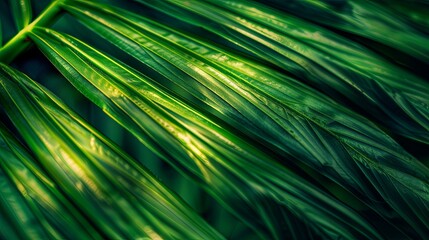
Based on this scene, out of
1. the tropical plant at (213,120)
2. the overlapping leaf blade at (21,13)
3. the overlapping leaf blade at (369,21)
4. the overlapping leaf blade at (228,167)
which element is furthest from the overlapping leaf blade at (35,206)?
the overlapping leaf blade at (369,21)

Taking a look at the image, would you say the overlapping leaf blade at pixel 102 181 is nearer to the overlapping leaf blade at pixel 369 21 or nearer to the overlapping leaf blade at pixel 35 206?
the overlapping leaf blade at pixel 35 206

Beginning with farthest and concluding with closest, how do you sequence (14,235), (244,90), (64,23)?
(64,23) < (244,90) < (14,235)

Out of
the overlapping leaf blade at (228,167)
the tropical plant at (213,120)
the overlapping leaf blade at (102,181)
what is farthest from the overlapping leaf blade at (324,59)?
the overlapping leaf blade at (102,181)

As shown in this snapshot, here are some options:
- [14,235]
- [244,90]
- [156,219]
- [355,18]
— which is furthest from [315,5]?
[14,235]

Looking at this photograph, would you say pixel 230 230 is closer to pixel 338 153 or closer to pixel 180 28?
pixel 338 153

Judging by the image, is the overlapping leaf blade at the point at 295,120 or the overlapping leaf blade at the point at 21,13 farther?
the overlapping leaf blade at the point at 21,13

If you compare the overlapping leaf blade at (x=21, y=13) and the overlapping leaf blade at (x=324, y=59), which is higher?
the overlapping leaf blade at (x=21, y=13)

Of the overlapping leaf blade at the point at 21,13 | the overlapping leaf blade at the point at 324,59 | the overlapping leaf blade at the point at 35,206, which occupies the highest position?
the overlapping leaf blade at the point at 21,13

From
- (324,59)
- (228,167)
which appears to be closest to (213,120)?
(228,167)
